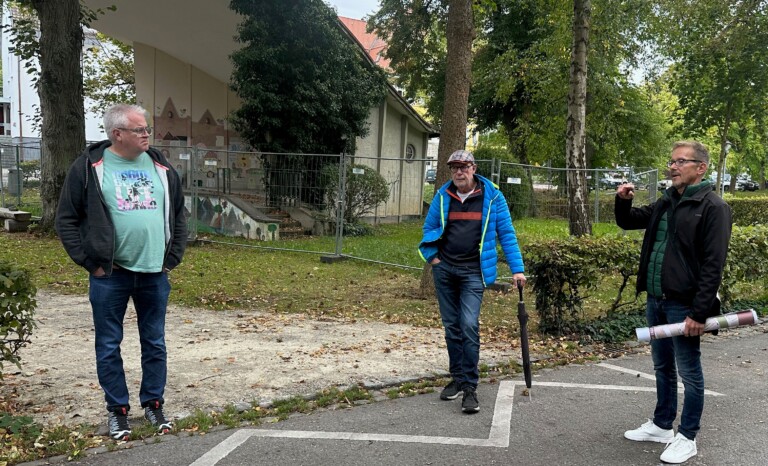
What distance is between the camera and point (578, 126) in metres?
12.3

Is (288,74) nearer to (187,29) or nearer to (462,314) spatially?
(187,29)

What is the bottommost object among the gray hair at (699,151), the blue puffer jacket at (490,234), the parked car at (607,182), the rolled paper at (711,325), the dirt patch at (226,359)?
the dirt patch at (226,359)

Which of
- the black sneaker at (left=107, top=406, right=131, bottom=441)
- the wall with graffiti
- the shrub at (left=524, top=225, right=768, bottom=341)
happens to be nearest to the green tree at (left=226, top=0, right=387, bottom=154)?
the wall with graffiti

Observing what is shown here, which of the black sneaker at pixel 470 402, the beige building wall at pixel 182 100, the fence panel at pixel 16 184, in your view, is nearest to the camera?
the black sneaker at pixel 470 402

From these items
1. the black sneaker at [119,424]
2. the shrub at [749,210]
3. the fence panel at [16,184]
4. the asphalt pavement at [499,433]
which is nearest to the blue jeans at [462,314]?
the asphalt pavement at [499,433]

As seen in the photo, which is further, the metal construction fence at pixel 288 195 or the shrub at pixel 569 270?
the metal construction fence at pixel 288 195

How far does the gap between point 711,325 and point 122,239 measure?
3.64 metres

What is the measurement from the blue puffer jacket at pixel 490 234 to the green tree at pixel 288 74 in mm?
12580

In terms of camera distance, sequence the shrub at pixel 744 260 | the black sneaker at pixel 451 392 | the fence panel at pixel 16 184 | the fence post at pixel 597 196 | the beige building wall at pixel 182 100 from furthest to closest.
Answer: the beige building wall at pixel 182 100 → the fence panel at pixel 16 184 → the fence post at pixel 597 196 → the shrub at pixel 744 260 → the black sneaker at pixel 451 392

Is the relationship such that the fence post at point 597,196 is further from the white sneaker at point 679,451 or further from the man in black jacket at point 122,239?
the man in black jacket at point 122,239

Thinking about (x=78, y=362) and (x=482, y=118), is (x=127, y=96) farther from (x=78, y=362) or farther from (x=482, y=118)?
(x=78, y=362)

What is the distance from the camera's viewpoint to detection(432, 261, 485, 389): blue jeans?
16.3ft

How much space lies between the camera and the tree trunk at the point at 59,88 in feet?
44.1

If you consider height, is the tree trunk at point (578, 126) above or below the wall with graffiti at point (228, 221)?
above
